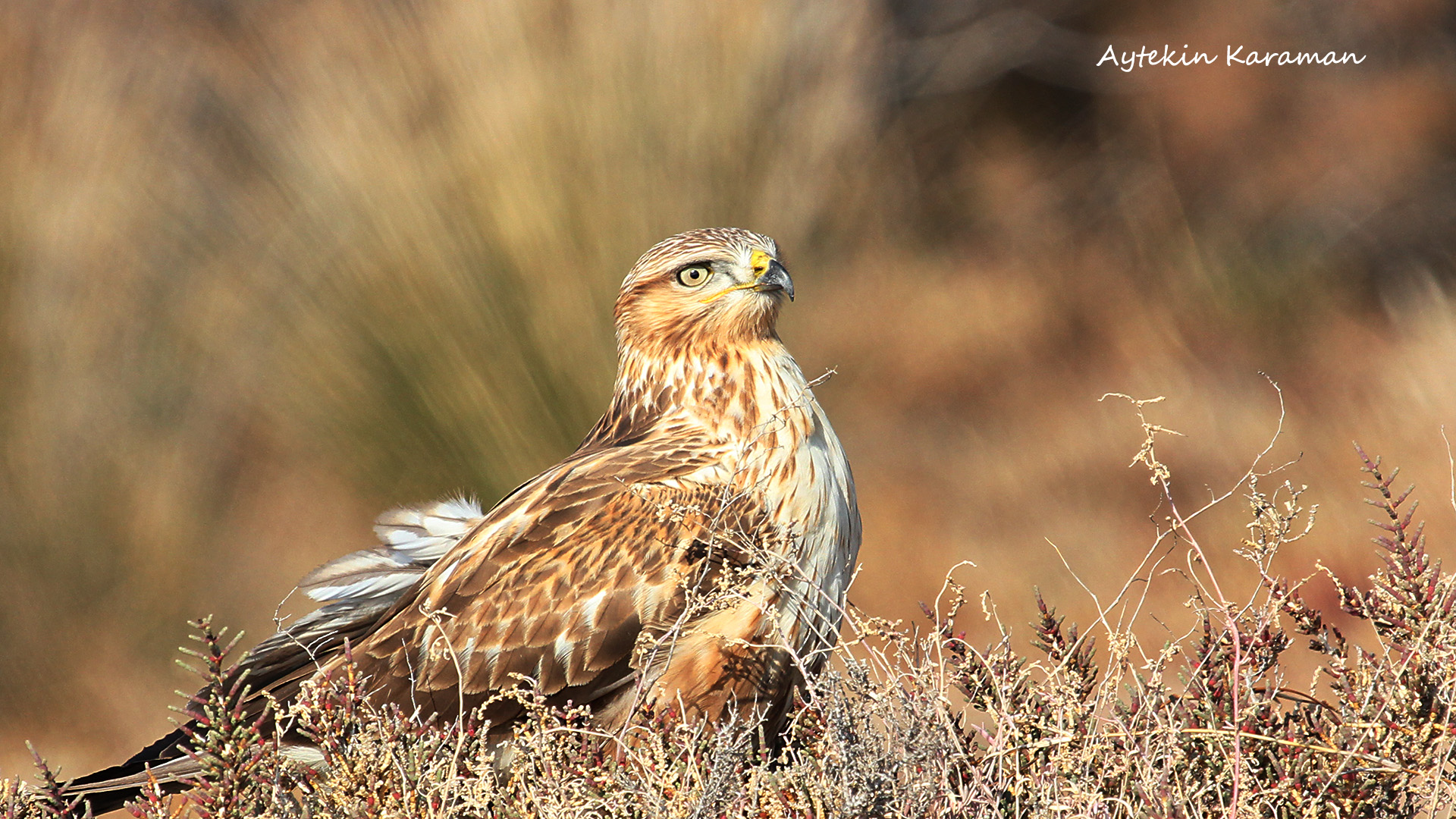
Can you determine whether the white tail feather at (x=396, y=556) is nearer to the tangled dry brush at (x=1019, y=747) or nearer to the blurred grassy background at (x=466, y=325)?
the blurred grassy background at (x=466, y=325)

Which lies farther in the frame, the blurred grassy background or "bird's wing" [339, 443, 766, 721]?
the blurred grassy background

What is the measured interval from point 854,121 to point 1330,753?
375cm

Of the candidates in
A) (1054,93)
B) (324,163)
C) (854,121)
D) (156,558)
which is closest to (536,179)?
(324,163)

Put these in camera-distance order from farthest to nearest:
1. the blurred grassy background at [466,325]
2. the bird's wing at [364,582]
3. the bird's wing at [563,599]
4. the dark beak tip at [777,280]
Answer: the blurred grassy background at [466,325]
the dark beak tip at [777,280]
the bird's wing at [364,582]
the bird's wing at [563,599]

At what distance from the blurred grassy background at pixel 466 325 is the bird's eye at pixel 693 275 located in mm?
879

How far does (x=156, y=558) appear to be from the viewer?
4547mm

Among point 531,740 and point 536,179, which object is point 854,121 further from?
point 531,740

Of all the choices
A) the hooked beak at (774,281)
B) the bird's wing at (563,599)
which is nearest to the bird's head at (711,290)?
the hooked beak at (774,281)

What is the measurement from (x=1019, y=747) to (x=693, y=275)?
1.86m

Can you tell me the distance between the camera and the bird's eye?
3326 mm

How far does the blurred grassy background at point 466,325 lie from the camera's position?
164 inches

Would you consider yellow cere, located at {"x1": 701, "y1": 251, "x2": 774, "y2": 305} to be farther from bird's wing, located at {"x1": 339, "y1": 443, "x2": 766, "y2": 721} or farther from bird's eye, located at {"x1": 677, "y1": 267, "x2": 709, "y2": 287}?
bird's wing, located at {"x1": 339, "y1": 443, "x2": 766, "y2": 721}

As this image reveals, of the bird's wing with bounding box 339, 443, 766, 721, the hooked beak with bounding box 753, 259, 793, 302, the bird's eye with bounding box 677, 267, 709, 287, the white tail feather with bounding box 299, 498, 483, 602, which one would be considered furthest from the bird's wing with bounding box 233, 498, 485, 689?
the hooked beak with bounding box 753, 259, 793, 302

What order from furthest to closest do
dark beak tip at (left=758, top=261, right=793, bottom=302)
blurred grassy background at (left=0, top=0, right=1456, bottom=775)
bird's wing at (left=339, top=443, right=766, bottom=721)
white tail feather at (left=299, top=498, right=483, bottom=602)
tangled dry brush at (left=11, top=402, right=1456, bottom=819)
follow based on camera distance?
1. blurred grassy background at (left=0, top=0, right=1456, bottom=775)
2. white tail feather at (left=299, top=498, right=483, bottom=602)
3. dark beak tip at (left=758, top=261, right=793, bottom=302)
4. bird's wing at (left=339, top=443, right=766, bottom=721)
5. tangled dry brush at (left=11, top=402, right=1456, bottom=819)
